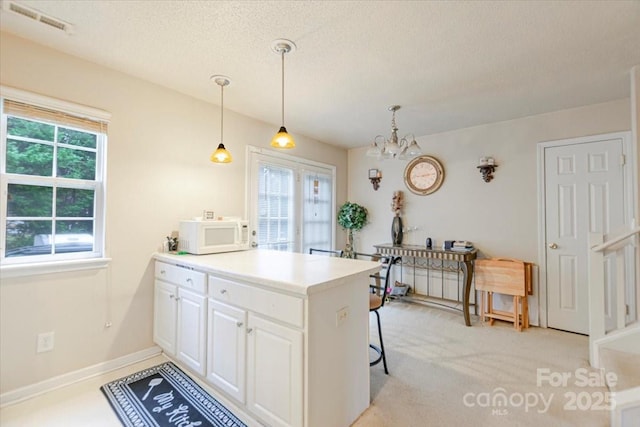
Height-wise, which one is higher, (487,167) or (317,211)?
(487,167)

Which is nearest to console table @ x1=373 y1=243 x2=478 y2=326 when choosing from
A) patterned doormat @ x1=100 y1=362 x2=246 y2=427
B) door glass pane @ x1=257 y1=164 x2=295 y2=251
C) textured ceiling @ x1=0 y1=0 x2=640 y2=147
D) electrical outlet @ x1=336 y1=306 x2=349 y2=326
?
door glass pane @ x1=257 y1=164 x2=295 y2=251

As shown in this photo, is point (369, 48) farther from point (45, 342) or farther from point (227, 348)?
point (45, 342)

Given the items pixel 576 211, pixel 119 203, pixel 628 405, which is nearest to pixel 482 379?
pixel 628 405

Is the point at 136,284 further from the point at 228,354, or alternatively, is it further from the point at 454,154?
the point at 454,154

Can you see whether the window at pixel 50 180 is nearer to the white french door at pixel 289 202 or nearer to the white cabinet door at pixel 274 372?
the white french door at pixel 289 202

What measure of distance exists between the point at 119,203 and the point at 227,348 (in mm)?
1589

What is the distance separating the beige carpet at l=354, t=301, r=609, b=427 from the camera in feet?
6.17

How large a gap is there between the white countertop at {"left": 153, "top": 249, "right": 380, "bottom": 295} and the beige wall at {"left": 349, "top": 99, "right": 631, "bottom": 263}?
2461mm

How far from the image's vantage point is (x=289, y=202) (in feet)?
13.6

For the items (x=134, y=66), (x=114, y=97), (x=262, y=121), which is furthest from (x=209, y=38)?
(x=262, y=121)

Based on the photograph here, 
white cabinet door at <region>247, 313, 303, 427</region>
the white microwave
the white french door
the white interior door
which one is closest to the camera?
white cabinet door at <region>247, 313, 303, 427</region>

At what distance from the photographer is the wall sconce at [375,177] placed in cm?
474

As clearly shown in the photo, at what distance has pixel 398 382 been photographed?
7.44 ft

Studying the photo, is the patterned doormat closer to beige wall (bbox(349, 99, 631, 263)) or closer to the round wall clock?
beige wall (bbox(349, 99, 631, 263))
